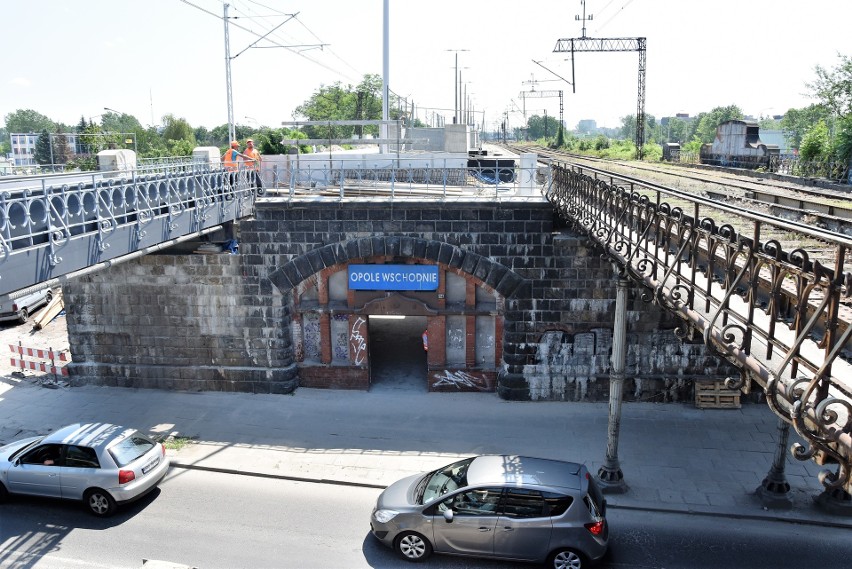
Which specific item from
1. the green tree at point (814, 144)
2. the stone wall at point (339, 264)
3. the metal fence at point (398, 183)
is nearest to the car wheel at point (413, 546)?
the stone wall at point (339, 264)

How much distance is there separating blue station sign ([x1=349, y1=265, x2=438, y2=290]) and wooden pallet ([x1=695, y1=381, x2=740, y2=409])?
620cm

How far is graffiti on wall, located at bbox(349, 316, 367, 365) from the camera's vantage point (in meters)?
15.3

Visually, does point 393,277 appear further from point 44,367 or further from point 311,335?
point 44,367

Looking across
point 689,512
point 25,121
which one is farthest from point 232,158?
point 25,121

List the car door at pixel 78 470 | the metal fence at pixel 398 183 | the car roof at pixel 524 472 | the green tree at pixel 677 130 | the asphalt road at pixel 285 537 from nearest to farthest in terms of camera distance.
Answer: the car roof at pixel 524 472
the asphalt road at pixel 285 537
the car door at pixel 78 470
the metal fence at pixel 398 183
the green tree at pixel 677 130

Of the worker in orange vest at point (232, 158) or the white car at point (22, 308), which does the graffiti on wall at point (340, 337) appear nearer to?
the worker in orange vest at point (232, 158)

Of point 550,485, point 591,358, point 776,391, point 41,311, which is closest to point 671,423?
point 591,358

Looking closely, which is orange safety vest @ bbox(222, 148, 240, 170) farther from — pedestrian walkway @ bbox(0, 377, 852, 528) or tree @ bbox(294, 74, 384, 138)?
tree @ bbox(294, 74, 384, 138)

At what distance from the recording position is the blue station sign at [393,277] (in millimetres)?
14805

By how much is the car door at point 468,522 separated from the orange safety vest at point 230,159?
10341 mm

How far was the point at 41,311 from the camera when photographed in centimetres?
2162

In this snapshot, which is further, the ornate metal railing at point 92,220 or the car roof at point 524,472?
the car roof at point 524,472

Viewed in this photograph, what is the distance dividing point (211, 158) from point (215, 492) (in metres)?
9.81

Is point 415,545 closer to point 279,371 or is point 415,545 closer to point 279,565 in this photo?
point 279,565
